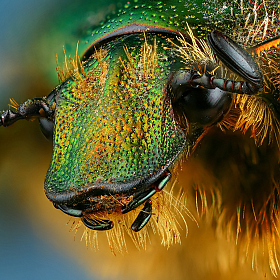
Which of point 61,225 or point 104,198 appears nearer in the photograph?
point 104,198

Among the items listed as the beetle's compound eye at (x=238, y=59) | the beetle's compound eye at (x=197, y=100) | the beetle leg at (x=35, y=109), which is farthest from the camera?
the beetle leg at (x=35, y=109)

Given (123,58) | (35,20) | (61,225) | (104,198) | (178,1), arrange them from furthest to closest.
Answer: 1. (61,225)
2. (35,20)
3. (178,1)
4. (123,58)
5. (104,198)

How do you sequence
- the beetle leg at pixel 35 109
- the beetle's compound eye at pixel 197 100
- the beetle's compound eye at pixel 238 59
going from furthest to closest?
1. the beetle leg at pixel 35 109
2. the beetle's compound eye at pixel 197 100
3. the beetle's compound eye at pixel 238 59

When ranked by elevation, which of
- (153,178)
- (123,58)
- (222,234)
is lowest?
(222,234)

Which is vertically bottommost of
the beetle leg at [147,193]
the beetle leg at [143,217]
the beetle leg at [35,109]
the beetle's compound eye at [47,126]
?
the beetle leg at [143,217]

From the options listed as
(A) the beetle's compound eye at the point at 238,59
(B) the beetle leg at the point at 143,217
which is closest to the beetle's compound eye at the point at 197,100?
(A) the beetle's compound eye at the point at 238,59

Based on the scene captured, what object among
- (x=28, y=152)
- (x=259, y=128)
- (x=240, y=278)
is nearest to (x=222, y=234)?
(x=240, y=278)

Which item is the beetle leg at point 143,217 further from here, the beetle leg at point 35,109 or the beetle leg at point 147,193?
the beetle leg at point 35,109

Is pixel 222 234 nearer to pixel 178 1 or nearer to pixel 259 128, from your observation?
pixel 259 128

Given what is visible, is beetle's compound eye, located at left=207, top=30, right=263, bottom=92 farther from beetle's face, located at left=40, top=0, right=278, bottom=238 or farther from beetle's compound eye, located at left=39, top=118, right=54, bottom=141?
beetle's compound eye, located at left=39, top=118, right=54, bottom=141
